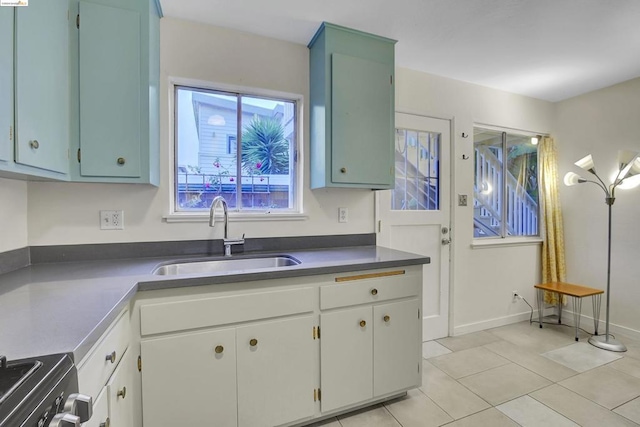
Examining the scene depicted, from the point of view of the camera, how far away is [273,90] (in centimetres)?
215

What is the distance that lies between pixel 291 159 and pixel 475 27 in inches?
62.0

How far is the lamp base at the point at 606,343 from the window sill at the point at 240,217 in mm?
2853

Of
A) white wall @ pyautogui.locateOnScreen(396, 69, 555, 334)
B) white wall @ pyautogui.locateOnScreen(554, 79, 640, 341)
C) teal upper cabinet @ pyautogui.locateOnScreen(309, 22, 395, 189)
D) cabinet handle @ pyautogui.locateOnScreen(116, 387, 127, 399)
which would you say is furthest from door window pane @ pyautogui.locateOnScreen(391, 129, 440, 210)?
cabinet handle @ pyautogui.locateOnScreen(116, 387, 127, 399)

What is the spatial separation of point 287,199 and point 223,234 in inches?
21.9

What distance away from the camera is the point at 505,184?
3182 mm

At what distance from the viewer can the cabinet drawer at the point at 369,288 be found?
162 cm

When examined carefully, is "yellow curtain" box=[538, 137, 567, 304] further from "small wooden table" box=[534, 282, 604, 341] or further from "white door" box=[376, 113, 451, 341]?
"white door" box=[376, 113, 451, 341]

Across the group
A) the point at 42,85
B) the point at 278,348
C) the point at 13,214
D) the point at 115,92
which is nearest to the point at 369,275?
the point at 278,348

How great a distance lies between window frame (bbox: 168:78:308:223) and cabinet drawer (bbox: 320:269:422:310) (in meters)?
0.72

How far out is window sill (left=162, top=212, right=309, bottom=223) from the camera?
1.89 meters

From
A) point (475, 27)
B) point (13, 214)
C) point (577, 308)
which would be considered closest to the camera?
point (13, 214)

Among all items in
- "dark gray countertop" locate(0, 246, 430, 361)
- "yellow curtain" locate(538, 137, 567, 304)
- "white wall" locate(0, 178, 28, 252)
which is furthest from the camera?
"yellow curtain" locate(538, 137, 567, 304)

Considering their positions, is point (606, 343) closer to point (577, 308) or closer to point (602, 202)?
point (577, 308)

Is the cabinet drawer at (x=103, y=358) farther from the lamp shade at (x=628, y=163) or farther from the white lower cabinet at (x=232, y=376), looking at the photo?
the lamp shade at (x=628, y=163)
